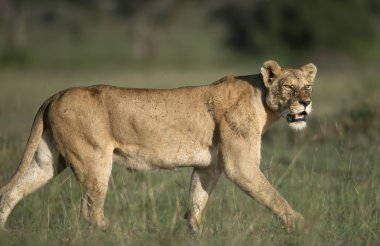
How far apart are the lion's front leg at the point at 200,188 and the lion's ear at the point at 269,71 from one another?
759 mm

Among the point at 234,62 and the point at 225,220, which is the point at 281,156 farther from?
the point at 234,62

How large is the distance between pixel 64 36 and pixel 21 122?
40081mm

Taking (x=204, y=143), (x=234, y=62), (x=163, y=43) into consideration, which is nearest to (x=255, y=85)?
(x=204, y=143)

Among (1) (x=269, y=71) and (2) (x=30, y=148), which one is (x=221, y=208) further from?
(2) (x=30, y=148)

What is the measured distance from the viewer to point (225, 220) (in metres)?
6.38

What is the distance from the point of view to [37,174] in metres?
6.48

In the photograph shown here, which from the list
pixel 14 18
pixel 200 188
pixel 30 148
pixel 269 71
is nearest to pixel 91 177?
pixel 30 148

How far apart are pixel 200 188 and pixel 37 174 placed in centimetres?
126

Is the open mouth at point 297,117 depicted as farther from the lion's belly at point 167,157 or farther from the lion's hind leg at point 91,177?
the lion's hind leg at point 91,177

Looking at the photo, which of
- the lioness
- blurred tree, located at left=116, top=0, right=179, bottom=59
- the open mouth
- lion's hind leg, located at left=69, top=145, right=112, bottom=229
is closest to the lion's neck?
the lioness

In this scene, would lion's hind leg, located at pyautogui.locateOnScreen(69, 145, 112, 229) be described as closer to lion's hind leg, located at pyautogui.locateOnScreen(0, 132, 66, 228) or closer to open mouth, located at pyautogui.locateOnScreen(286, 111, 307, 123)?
lion's hind leg, located at pyautogui.locateOnScreen(0, 132, 66, 228)

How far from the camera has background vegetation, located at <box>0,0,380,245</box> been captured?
5.78m

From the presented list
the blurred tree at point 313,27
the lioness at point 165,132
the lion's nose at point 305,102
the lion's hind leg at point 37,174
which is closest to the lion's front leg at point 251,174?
the lioness at point 165,132

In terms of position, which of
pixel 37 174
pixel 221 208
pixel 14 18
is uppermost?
pixel 14 18
